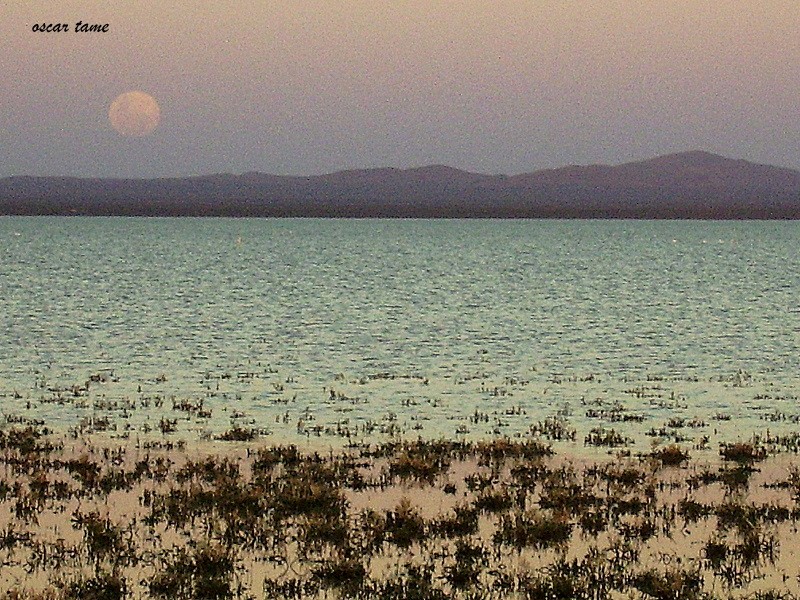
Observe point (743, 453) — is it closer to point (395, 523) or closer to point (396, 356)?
point (395, 523)

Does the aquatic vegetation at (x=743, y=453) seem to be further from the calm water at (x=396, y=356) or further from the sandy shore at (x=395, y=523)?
the calm water at (x=396, y=356)

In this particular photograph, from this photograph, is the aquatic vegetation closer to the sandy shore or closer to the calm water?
the sandy shore

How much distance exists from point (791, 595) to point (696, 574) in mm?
1054

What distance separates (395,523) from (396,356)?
24304 mm

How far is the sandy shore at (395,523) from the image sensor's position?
14312 millimetres

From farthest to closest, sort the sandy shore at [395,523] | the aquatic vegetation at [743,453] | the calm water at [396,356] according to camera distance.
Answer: the calm water at [396,356] < the aquatic vegetation at [743,453] < the sandy shore at [395,523]

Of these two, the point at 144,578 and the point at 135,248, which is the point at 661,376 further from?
the point at 135,248

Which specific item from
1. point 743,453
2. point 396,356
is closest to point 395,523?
point 743,453

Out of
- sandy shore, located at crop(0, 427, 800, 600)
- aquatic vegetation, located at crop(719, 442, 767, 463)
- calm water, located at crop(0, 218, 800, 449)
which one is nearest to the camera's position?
sandy shore, located at crop(0, 427, 800, 600)

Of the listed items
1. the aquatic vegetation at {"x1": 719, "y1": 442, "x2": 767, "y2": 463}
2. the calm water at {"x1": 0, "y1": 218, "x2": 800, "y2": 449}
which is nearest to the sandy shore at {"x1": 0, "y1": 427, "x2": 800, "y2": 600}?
the aquatic vegetation at {"x1": 719, "y1": 442, "x2": 767, "y2": 463}

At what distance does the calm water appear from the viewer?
27.5 metres

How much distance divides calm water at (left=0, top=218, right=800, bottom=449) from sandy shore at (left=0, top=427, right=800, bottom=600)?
323 cm

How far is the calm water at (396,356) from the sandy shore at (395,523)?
3225 millimetres

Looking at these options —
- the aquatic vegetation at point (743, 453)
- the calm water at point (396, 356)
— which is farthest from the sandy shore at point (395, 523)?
the calm water at point (396, 356)
